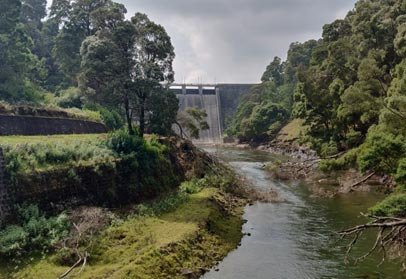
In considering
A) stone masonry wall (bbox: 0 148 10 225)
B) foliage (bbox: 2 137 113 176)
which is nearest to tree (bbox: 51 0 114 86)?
foliage (bbox: 2 137 113 176)

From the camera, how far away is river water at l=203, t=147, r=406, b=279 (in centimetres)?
2036

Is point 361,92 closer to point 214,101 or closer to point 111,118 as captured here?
point 111,118

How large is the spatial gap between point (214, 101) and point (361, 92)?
281 ft

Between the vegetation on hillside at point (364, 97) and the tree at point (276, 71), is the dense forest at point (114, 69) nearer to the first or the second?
the vegetation on hillside at point (364, 97)

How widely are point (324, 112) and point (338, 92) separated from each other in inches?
283

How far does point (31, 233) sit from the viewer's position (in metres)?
19.7

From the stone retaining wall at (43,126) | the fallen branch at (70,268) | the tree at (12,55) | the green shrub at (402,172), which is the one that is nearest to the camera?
the fallen branch at (70,268)

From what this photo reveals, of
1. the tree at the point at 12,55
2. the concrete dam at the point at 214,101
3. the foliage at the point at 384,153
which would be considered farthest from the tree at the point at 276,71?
the foliage at the point at 384,153

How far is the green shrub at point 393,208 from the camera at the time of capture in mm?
18406

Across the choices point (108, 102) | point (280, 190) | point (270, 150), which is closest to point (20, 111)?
point (108, 102)

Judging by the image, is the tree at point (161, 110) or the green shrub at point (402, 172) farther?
the tree at point (161, 110)

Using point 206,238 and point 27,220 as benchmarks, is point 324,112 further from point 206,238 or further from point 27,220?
point 27,220

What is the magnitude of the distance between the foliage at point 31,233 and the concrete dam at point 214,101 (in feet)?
290

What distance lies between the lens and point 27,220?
20609mm
